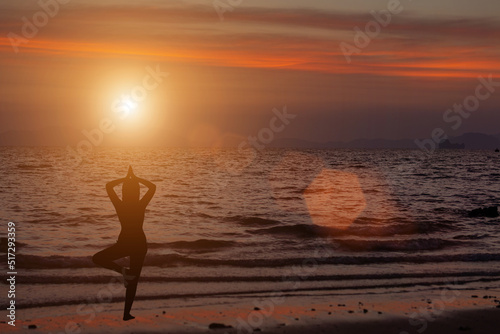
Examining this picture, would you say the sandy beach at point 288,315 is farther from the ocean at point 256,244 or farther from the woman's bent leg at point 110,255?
the woman's bent leg at point 110,255

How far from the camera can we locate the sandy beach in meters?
10.6

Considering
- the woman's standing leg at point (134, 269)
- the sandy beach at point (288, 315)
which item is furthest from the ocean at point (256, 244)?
the woman's standing leg at point (134, 269)

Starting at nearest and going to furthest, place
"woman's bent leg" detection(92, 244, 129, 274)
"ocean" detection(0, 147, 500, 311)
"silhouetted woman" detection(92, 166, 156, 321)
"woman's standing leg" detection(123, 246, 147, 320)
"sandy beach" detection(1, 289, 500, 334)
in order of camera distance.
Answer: "silhouetted woman" detection(92, 166, 156, 321)
"woman's bent leg" detection(92, 244, 129, 274)
"woman's standing leg" detection(123, 246, 147, 320)
"sandy beach" detection(1, 289, 500, 334)
"ocean" detection(0, 147, 500, 311)

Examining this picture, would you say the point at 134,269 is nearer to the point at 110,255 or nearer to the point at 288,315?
the point at 110,255

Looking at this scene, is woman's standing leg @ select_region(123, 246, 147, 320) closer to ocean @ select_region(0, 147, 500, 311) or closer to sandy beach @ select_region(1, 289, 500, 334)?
sandy beach @ select_region(1, 289, 500, 334)

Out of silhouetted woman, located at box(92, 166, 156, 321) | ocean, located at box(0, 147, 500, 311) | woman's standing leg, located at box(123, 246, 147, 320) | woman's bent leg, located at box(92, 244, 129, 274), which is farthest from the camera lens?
ocean, located at box(0, 147, 500, 311)

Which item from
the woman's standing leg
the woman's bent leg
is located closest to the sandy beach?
the woman's standing leg

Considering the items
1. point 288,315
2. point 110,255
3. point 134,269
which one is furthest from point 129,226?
point 288,315

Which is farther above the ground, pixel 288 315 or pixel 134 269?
pixel 134 269

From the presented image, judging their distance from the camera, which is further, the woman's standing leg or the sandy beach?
the sandy beach

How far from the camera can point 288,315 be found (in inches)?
452

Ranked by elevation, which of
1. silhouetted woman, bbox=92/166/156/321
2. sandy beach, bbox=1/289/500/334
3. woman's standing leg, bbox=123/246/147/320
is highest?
silhouetted woman, bbox=92/166/156/321

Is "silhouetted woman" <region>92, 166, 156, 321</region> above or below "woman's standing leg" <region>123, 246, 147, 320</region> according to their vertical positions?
above

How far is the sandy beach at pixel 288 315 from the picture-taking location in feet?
34.7
